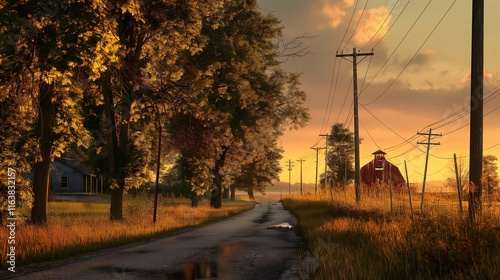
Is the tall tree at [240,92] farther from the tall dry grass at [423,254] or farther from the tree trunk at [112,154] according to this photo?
the tall dry grass at [423,254]

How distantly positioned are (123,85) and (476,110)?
1611 centimetres

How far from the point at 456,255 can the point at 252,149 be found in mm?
33746

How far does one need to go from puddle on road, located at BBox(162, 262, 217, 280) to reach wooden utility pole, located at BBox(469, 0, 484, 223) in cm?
681

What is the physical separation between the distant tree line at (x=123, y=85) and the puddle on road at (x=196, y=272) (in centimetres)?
825

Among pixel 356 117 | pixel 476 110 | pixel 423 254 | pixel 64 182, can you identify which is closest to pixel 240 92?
pixel 356 117

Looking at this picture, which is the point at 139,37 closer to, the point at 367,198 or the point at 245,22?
the point at 367,198

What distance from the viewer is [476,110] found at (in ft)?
42.1

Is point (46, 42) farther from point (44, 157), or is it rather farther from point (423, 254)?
point (423, 254)

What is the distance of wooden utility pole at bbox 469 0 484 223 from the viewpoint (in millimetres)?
12469

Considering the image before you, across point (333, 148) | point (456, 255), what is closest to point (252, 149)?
point (456, 255)

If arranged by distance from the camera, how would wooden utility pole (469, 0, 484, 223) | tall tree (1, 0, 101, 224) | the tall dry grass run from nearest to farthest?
1. the tall dry grass
2. wooden utility pole (469, 0, 484, 223)
3. tall tree (1, 0, 101, 224)

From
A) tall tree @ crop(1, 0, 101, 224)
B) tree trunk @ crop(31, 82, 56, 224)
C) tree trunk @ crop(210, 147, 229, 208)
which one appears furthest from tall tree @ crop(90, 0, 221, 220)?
tree trunk @ crop(210, 147, 229, 208)

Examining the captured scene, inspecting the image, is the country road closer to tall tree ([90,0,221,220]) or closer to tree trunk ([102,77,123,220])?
tree trunk ([102,77,123,220])

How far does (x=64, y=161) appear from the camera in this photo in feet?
210
